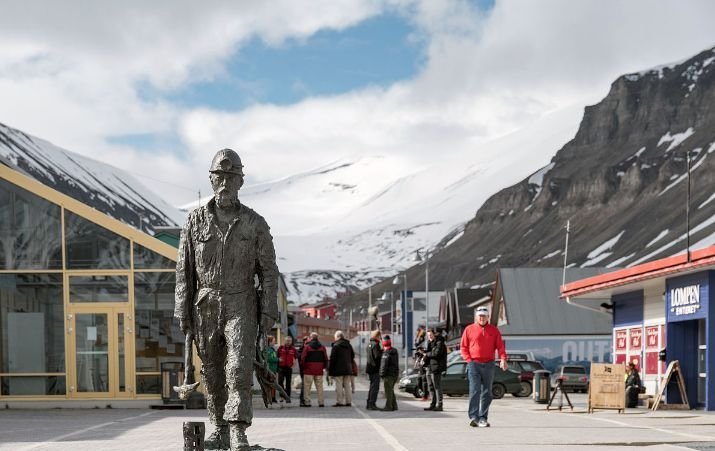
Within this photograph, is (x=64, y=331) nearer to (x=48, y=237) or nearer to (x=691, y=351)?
(x=48, y=237)

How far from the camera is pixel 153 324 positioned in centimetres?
2712

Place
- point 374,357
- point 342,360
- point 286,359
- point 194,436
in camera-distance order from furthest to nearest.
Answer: point 286,359 → point 342,360 → point 374,357 → point 194,436

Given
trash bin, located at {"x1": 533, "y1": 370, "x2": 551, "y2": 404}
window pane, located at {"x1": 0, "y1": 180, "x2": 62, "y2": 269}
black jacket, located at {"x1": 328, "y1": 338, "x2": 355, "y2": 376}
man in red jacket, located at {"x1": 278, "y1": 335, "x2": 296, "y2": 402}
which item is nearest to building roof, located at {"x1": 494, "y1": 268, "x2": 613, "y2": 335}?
trash bin, located at {"x1": 533, "y1": 370, "x2": 551, "y2": 404}

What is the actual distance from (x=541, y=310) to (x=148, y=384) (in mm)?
42936

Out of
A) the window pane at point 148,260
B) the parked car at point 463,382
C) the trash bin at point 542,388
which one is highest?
the window pane at point 148,260

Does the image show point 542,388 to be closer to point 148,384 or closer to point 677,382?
point 677,382

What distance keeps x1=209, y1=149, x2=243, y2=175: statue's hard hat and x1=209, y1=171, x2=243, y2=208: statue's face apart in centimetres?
3

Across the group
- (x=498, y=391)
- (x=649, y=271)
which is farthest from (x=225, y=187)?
(x=498, y=391)

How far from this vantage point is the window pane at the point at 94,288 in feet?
89.0

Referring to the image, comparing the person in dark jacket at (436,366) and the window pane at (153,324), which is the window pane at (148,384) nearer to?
the window pane at (153,324)

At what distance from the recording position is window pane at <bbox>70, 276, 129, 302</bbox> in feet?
89.0

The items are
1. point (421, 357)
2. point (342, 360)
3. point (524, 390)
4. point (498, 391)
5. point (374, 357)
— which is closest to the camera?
point (374, 357)

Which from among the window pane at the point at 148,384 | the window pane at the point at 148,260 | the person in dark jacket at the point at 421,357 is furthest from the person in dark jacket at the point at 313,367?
the window pane at the point at 148,260

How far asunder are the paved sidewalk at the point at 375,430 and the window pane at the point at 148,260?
333 cm
